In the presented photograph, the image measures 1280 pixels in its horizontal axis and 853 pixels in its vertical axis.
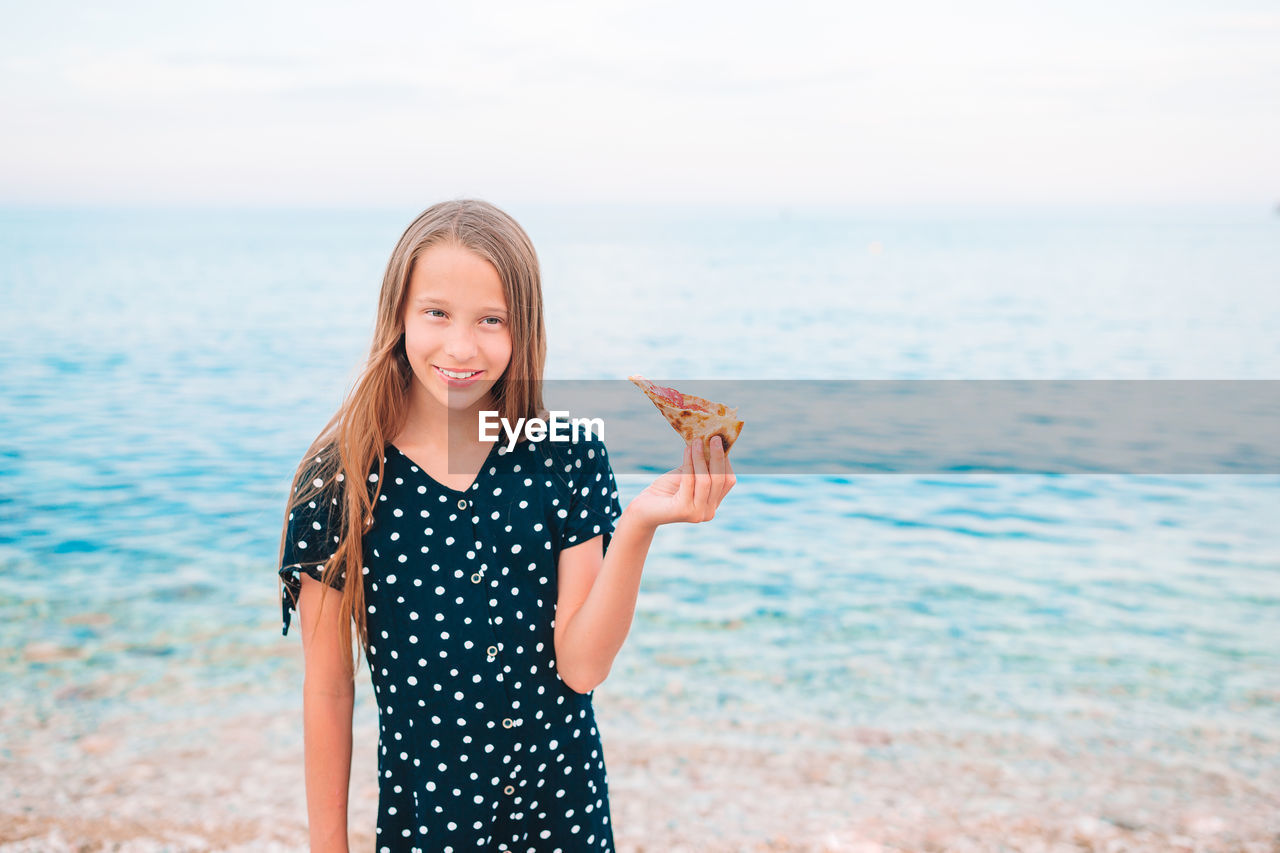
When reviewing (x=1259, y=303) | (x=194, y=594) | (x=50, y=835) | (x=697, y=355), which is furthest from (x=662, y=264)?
(x=50, y=835)

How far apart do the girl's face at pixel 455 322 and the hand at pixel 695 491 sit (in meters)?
0.42

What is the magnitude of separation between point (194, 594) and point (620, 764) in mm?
4538

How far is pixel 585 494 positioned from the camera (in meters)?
1.93

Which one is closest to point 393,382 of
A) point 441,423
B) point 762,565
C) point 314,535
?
point 441,423

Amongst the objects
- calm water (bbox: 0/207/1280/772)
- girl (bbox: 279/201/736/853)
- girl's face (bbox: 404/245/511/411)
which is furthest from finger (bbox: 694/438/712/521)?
calm water (bbox: 0/207/1280/772)

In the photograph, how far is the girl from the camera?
1850 millimetres

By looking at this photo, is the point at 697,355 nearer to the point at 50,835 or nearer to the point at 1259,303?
the point at 50,835

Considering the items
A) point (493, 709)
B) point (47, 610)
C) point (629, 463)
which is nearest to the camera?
point (493, 709)

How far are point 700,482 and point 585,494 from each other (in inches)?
15.8

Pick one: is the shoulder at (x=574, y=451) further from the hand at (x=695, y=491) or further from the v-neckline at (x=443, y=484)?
the hand at (x=695, y=491)

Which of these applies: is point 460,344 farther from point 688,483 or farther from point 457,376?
point 688,483

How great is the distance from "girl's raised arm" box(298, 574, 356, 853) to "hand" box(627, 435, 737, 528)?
2.16ft

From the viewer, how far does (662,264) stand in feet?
209

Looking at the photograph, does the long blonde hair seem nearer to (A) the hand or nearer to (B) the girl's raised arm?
(B) the girl's raised arm
